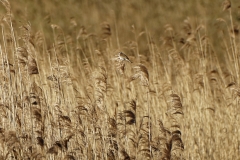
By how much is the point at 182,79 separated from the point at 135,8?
17.7 feet

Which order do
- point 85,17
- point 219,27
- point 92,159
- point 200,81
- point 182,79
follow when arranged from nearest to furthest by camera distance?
point 92,159, point 200,81, point 182,79, point 219,27, point 85,17

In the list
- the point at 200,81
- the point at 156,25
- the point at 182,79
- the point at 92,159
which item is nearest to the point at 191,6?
the point at 156,25

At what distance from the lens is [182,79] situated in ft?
24.6

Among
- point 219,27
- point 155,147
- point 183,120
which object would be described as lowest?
point 155,147

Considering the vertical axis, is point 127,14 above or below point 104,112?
above

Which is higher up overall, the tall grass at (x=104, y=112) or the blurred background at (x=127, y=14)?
the blurred background at (x=127, y=14)

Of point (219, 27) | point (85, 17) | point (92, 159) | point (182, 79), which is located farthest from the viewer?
point (85, 17)

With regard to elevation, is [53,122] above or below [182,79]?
below

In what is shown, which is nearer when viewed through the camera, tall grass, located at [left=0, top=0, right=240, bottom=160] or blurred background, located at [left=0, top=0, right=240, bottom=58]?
tall grass, located at [left=0, top=0, right=240, bottom=160]

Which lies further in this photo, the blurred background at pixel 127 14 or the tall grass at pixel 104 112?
the blurred background at pixel 127 14

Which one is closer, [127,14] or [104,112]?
[104,112]

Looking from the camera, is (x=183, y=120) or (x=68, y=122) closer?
(x=68, y=122)

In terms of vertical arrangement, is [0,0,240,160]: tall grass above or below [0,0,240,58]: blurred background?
below

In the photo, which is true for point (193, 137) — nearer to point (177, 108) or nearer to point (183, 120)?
point (183, 120)
